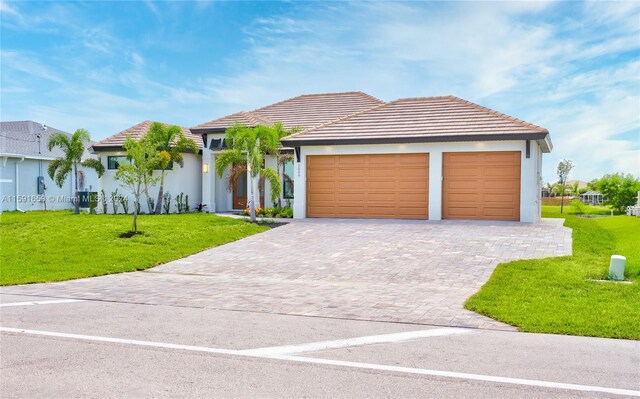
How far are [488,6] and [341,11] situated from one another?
4.75 metres

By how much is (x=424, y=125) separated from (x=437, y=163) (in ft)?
5.84

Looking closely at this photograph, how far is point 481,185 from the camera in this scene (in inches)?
736

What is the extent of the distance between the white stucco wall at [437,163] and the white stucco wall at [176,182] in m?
7.35

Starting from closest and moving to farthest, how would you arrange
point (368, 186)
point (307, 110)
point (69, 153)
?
point (368, 186) → point (69, 153) → point (307, 110)

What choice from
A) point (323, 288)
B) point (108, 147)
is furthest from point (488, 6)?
point (108, 147)

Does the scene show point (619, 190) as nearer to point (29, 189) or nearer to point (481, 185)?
point (481, 185)

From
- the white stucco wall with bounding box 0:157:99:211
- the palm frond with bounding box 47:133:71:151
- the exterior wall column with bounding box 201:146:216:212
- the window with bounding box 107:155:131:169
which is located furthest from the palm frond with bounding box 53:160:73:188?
the exterior wall column with bounding box 201:146:216:212

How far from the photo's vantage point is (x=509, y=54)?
1795 cm

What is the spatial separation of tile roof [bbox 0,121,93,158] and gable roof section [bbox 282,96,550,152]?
2058 cm

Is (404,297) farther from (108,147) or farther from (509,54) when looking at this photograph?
(108,147)

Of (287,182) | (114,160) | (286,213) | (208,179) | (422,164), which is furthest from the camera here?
(114,160)

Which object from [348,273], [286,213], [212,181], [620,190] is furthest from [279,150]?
[620,190]

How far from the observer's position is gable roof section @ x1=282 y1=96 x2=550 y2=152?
→ 59.8 ft

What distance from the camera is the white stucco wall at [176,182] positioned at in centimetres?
2495
